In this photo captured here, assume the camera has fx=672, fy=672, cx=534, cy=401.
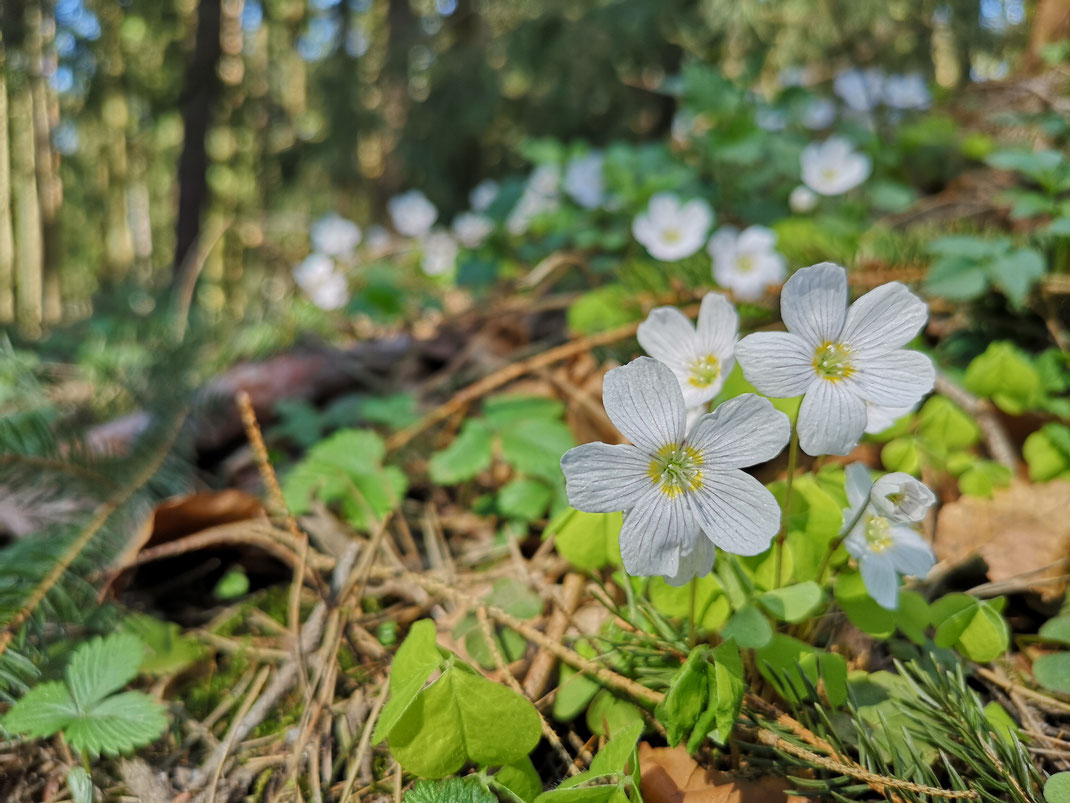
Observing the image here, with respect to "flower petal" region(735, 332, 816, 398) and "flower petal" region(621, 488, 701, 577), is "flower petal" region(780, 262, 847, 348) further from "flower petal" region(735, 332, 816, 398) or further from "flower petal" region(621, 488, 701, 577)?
"flower petal" region(621, 488, 701, 577)

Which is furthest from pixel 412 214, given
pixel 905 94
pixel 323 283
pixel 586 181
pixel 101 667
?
pixel 101 667

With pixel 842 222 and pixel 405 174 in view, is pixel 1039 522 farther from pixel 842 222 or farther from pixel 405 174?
pixel 405 174

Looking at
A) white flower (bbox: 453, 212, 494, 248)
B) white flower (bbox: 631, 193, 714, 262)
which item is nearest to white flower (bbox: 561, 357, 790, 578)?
white flower (bbox: 631, 193, 714, 262)

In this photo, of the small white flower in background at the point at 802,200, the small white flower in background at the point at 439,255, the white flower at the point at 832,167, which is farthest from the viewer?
the small white flower in background at the point at 439,255

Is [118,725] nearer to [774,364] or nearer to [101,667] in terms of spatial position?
[101,667]

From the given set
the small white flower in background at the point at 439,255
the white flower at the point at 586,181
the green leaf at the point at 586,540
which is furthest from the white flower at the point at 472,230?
the green leaf at the point at 586,540

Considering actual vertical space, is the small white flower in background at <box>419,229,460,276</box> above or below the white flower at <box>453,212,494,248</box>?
below

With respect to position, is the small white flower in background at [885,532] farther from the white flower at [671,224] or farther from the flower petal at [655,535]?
the white flower at [671,224]
